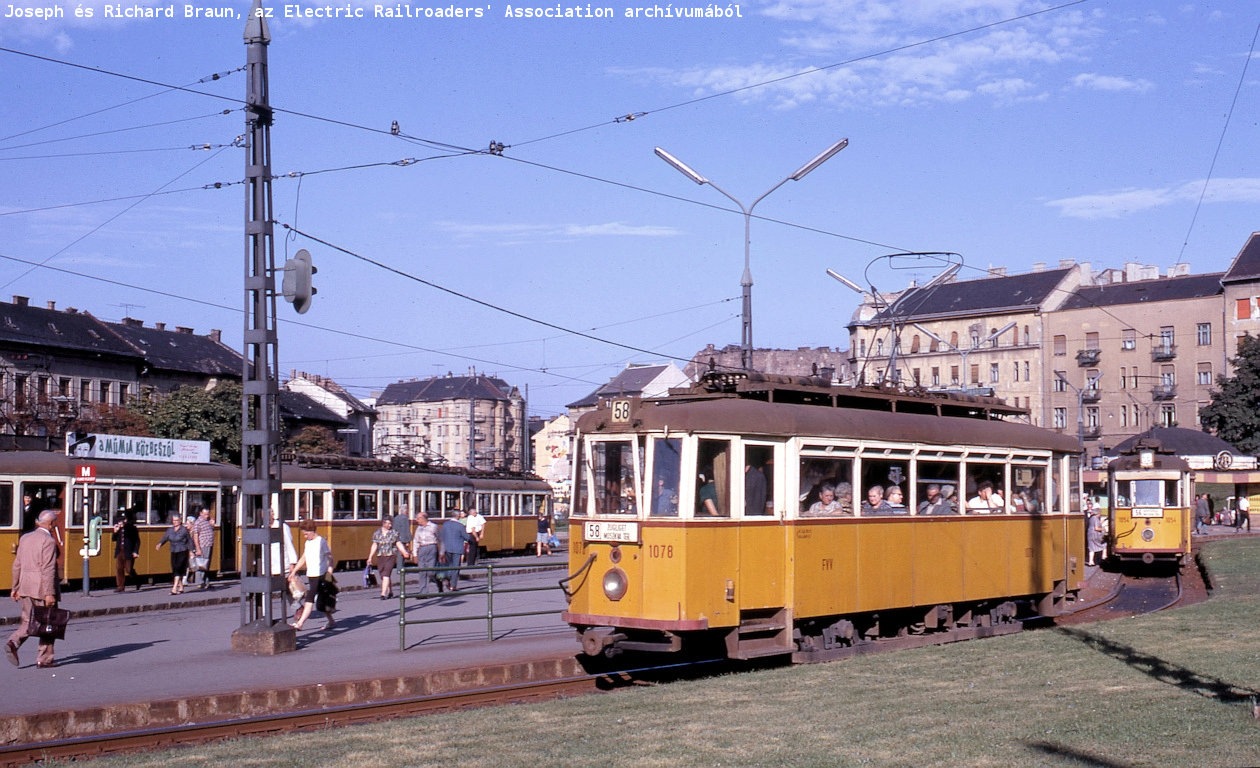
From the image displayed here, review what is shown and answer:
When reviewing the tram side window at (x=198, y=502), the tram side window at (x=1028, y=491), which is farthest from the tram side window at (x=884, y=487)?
the tram side window at (x=198, y=502)

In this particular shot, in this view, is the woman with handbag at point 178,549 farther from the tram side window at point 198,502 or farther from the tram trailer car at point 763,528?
the tram trailer car at point 763,528

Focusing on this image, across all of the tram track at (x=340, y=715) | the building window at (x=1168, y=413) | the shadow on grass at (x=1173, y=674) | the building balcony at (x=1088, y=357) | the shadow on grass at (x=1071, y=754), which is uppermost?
the building balcony at (x=1088, y=357)

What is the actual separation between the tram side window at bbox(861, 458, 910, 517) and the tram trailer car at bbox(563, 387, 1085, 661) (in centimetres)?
3

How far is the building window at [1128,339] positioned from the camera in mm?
94562

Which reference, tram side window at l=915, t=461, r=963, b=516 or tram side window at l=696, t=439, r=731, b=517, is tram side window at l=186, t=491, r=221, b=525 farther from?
tram side window at l=696, t=439, r=731, b=517

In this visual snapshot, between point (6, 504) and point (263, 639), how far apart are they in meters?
13.9

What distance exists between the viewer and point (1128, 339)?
95125 mm

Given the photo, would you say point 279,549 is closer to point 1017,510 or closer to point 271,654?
point 271,654

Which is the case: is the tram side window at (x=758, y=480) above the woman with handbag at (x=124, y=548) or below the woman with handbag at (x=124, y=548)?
above

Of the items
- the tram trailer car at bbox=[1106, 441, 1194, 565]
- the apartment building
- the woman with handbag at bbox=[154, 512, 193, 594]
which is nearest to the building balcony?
the apartment building

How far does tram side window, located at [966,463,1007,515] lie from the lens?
18906 millimetres

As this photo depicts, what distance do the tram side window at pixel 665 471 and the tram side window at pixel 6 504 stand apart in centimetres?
1858

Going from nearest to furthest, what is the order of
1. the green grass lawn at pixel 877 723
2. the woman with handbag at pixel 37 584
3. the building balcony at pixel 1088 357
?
the green grass lawn at pixel 877 723, the woman with handbag at pixel 37 584, the building balcony at pixel 1088 357

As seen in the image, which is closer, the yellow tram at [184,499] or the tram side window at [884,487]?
the tram side window at [884,487]
